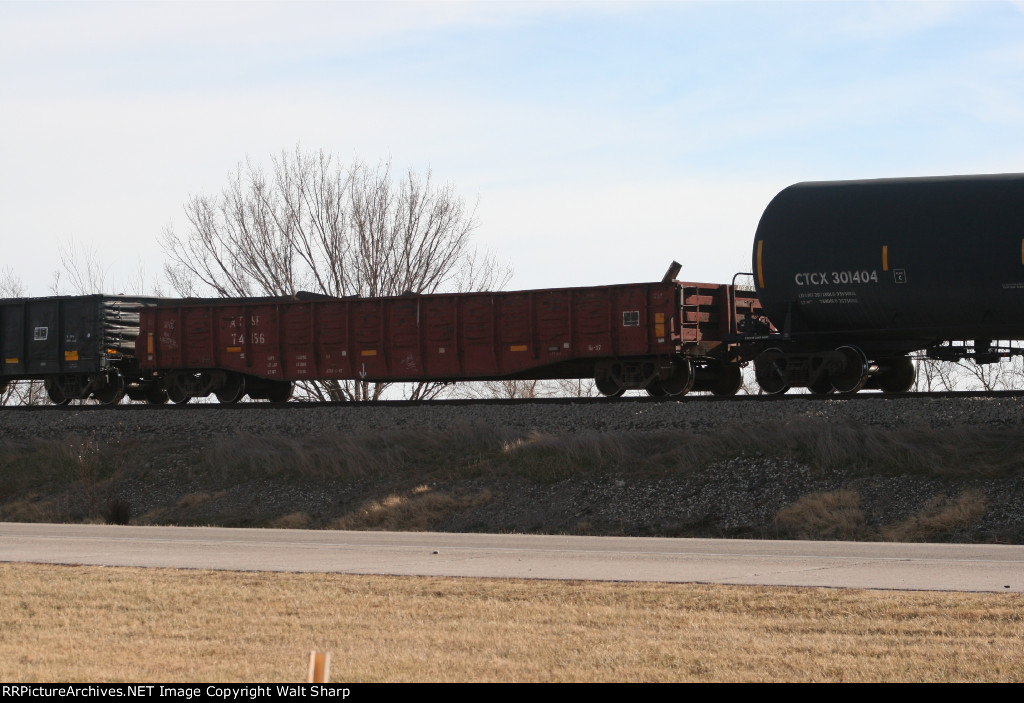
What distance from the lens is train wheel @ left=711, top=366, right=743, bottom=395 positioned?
75.3ft

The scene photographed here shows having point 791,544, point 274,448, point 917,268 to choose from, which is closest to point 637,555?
point 791,544

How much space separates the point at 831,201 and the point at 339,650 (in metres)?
13.8

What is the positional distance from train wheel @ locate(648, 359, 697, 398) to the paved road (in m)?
8.58

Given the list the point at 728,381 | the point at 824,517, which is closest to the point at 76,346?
the point at 728,381

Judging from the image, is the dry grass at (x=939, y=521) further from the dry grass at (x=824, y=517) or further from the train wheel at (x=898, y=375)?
the train wheel at (x=898, y=375)

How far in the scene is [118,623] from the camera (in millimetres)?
8102

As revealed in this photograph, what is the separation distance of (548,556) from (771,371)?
957 cm

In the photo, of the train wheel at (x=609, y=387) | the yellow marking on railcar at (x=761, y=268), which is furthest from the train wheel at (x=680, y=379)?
the yellow marking on railcar at (x=761, y=268)

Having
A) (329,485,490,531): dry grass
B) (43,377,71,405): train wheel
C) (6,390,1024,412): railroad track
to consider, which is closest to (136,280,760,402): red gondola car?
(6,390,1024,412): railroad track

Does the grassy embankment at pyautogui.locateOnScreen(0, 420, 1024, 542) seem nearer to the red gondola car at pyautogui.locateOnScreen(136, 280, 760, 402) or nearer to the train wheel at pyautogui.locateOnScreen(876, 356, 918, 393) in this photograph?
the red gondola car at pyautogui.locateOnScreen(136, 280, 760, 402)

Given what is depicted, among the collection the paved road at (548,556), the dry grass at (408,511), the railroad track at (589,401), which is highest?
the railroad track at (589,401)

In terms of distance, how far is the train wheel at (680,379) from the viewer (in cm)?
2161

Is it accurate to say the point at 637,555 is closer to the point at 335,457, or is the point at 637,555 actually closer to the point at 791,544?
the point at 791,544

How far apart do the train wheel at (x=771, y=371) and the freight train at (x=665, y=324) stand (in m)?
0.03
